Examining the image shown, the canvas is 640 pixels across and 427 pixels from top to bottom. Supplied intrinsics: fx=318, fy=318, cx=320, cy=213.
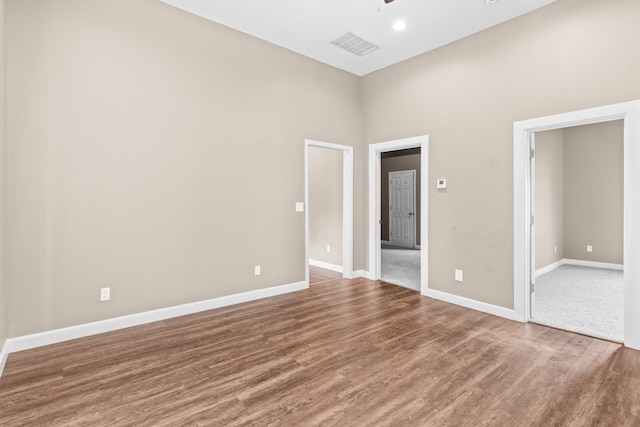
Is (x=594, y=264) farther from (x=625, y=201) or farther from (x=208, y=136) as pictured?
(x=208, y=136)

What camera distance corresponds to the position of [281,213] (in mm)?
4441

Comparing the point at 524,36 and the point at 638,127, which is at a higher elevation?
the point at 524,36

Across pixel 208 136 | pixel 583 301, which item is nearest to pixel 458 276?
pixel 583 301

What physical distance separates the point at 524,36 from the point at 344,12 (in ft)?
6.48

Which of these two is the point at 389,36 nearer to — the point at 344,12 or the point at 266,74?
the point at 344,12

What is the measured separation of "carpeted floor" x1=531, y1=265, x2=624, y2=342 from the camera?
3269 millimetres

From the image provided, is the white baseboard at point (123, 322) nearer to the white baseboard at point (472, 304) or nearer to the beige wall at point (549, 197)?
the white baseboard at point (472, 304)

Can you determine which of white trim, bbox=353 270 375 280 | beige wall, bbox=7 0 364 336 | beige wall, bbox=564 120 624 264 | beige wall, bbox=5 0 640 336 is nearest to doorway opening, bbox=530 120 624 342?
beige wall, bbox=564 120 624 264

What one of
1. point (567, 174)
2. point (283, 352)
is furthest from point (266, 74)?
point (567, 174)

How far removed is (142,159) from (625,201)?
15.2 feet

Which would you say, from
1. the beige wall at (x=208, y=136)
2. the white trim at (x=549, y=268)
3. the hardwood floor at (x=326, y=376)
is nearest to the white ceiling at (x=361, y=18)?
the beige wall at (x=208, y=136)

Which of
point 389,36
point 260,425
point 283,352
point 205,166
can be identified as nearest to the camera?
point 260,425

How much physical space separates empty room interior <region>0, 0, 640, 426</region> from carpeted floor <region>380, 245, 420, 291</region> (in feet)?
0.44

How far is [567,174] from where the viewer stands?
6250mm
